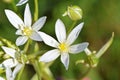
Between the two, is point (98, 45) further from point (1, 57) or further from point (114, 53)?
point (1, 57)

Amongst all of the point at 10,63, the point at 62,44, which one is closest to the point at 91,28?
the point at 62,44

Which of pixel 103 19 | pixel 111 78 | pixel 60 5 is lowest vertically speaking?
pixel 111 78

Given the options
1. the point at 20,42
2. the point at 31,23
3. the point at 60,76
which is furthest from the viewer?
the point at 60,76

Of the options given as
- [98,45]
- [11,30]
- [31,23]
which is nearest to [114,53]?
[98,45]

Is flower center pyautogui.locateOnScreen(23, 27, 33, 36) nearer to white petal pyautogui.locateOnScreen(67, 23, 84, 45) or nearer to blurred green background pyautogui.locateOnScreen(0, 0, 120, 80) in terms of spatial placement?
white petal pyautogui.locateOnScreen(67, 23, 84, 45)

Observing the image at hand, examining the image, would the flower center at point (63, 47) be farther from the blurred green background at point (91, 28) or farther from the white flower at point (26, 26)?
the blurred green background at point (91, 28)
